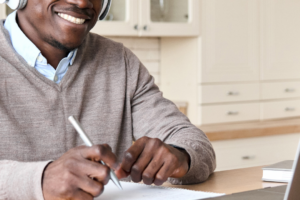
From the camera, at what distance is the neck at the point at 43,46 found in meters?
1.30

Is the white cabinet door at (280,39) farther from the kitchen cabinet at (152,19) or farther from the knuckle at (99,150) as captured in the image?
the knuckle at (99,150)

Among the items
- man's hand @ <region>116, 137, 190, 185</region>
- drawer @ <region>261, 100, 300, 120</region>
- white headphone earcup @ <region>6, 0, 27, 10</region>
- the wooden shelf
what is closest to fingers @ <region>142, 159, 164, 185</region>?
man's hand @ <region>116, 137, 190, 185</region>

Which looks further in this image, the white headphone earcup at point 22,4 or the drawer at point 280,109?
the drawer at point 280,109

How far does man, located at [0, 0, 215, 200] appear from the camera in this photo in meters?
1.05

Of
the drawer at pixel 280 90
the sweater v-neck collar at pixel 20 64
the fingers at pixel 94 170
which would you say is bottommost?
the drawer at pixel 280 90

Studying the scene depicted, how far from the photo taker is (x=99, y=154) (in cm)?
79

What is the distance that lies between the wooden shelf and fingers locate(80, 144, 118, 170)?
1921mm

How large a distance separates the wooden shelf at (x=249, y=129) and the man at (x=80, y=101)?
1.34m

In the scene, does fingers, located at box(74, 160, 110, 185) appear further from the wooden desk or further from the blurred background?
the blurred background

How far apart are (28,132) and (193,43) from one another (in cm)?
196

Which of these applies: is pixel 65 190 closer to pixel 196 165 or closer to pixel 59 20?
pixel 196 165

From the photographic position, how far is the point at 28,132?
1.19 m

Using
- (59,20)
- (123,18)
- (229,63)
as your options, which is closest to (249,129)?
(229,63)

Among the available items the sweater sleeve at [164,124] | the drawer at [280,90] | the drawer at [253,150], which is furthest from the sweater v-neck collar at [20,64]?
the drawer at [280,90]
